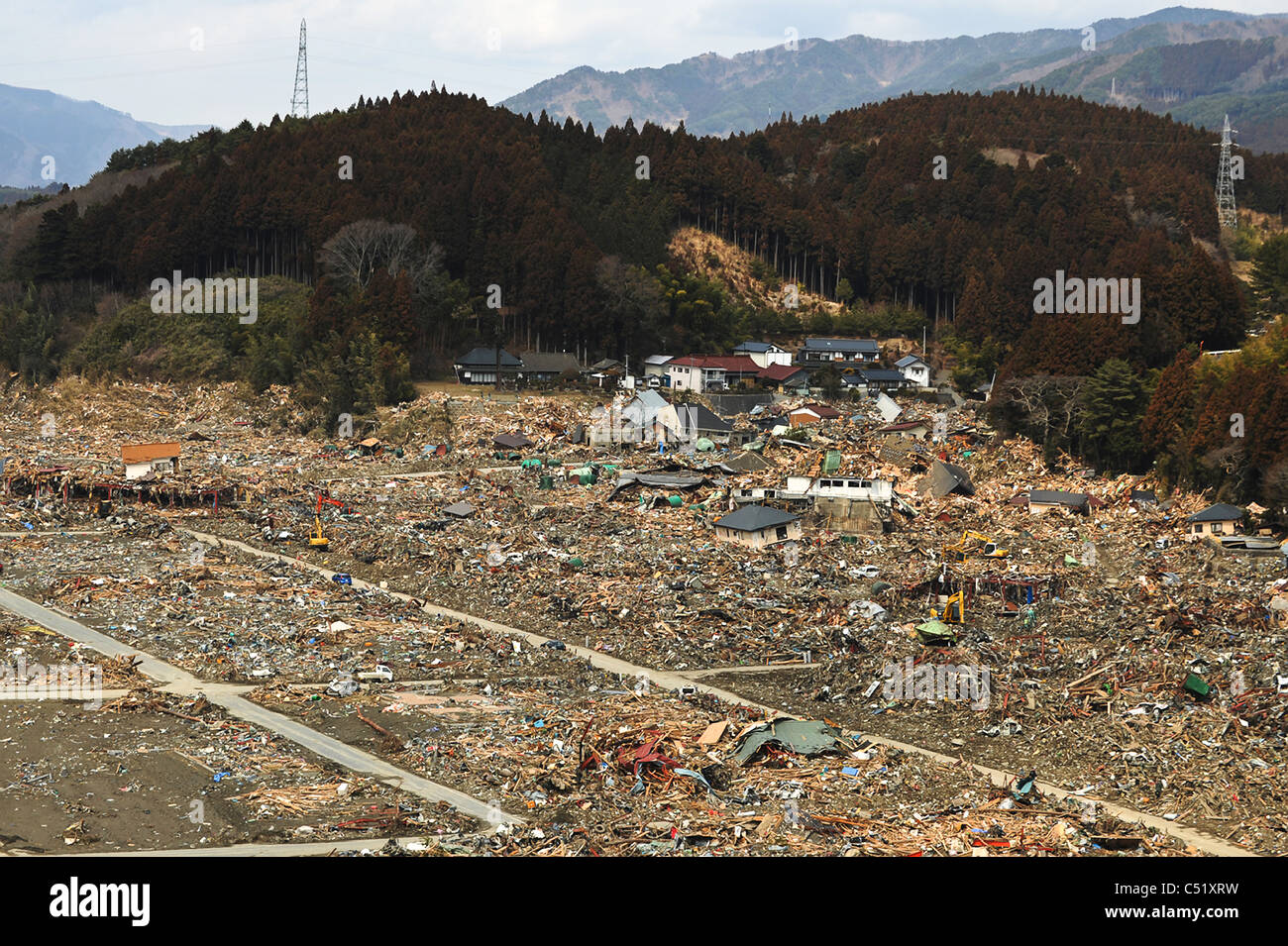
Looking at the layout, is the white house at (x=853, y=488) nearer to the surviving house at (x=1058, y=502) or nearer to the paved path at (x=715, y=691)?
the surviving house at (x=1058, y=502)

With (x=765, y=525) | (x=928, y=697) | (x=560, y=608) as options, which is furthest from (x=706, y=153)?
(x=928, y=697)

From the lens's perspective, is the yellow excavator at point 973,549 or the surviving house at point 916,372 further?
the surviving house at point 916,372

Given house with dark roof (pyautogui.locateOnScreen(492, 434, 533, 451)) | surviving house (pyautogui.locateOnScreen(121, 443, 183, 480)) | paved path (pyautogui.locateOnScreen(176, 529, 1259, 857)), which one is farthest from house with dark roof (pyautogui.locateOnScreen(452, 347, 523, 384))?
paved path (pyautogui.locateOnScreen(176, 529, 1259, 857))

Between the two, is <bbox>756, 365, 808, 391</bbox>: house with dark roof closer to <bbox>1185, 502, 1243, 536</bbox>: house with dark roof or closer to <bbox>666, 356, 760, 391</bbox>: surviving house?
<bbox>666, 356, 760, 391</bbox>: surviving house

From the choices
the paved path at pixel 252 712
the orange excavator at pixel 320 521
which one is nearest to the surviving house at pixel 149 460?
the orange excavator at pixel 320 521

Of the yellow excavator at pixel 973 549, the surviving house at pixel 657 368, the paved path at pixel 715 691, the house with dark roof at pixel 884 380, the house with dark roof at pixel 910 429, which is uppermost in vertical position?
the surviving house at pixel 657 368

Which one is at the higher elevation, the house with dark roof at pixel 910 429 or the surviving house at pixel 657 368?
the surviving house at pixel 657 368

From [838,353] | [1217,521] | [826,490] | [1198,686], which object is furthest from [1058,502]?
[838,353]

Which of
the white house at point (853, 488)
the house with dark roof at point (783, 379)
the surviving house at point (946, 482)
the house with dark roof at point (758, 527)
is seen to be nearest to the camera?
the house with dark roof at point (758, 527)
